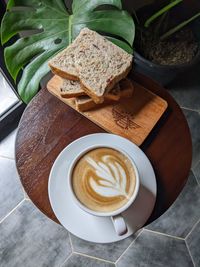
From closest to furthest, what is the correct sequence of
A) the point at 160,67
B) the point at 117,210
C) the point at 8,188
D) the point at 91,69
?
1. the point at 117,210
2. the point at 91,69
3. the point at 160,67
4. the point at 8,188

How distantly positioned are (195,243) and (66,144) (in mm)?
724

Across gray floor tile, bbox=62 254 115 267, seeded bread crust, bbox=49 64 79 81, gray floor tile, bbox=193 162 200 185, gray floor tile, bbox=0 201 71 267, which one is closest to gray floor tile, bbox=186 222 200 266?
gray floor tile, bbox=193 162 200 185

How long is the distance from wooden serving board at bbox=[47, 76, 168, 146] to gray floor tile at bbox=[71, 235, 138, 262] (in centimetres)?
56

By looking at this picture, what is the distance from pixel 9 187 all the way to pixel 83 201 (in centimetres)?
71

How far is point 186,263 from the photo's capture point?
45.6 inches

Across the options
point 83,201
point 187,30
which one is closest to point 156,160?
point 83,201

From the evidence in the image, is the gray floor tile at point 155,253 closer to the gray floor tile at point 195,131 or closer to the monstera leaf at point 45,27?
the gray floor tile at point 195,131

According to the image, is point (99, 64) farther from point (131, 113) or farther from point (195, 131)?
point (195, 131)

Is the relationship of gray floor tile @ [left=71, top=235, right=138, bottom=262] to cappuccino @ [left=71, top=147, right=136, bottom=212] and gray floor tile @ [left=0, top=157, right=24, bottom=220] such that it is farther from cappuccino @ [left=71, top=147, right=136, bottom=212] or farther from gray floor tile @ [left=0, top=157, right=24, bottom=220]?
cappuccino @ [left=71, top=147, right=136, bottom=212]

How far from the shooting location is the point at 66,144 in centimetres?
78

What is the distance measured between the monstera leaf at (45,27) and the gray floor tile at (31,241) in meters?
0.59

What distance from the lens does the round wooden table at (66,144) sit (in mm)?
751

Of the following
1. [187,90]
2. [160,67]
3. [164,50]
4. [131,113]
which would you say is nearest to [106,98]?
[131,113]

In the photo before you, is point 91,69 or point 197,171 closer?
point 91,69
